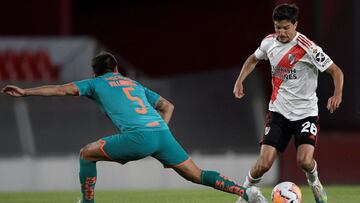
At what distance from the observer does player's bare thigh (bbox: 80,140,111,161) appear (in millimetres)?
8836

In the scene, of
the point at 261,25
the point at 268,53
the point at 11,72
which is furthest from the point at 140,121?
the point at 261,25

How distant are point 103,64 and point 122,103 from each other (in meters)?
0.46

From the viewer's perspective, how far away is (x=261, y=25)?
24.7 meters

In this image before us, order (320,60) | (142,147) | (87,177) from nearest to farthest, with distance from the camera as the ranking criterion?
(142,147)
(87,177)
(320,60)

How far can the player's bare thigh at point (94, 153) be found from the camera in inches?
348

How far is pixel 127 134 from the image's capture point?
8.81 metres

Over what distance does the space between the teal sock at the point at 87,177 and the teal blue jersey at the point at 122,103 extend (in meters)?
0.45

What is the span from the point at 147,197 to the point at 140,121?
3.44m

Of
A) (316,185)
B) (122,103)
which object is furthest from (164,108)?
(316,185)

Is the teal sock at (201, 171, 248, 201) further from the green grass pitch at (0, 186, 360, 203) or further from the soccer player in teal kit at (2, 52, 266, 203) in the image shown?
the green grass pitch at (0, 186, 360, 203)

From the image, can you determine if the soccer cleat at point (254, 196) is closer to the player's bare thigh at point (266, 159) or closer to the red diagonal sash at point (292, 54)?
the player's bare thigh at point (266, 159)

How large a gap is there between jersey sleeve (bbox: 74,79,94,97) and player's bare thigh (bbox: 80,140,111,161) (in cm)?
46

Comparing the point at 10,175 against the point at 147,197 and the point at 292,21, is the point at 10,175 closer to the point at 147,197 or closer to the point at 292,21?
the point at 147,197

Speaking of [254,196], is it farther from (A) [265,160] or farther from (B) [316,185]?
(B) [316,185]
